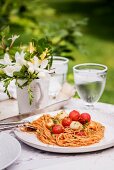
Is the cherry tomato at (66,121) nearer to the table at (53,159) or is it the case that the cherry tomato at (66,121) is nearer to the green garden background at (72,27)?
the table at (53,159)

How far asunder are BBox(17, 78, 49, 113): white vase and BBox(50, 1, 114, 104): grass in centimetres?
199

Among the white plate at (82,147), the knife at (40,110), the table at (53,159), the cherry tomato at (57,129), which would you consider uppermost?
the cherry tomato at (57,129)

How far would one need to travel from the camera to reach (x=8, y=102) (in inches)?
86.7

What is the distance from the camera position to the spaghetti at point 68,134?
5.41 feet

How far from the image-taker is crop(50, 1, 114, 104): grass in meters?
6.75

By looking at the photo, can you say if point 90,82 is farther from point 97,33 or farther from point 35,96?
point 97,33

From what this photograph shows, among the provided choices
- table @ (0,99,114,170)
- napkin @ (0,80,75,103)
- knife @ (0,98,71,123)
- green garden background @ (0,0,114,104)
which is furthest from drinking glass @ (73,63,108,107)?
green garden background @ (0,0,114,104)

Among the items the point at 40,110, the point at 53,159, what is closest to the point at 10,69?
the point at 40,110

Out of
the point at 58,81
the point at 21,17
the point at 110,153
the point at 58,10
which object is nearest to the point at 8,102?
the point at 58,81

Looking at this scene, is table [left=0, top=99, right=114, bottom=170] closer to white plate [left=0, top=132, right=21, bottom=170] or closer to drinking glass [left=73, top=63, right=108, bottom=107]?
white plate [left=0, top=132, right=21, bottom=170]

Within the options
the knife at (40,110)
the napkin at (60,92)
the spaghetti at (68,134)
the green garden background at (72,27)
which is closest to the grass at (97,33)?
the green garden background at (72,27)

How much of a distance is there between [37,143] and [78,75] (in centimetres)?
44

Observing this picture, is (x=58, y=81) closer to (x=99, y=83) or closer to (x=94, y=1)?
(x=99, y=83)

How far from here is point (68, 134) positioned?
169cm
